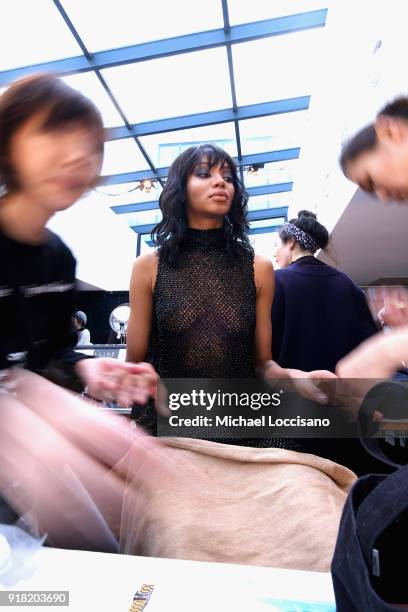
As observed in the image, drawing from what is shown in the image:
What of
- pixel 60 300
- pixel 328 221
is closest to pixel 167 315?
pixel 60 300

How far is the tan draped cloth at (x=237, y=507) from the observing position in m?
0.56

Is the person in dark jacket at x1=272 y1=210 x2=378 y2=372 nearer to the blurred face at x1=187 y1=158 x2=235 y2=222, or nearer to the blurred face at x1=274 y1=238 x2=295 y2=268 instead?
the blurred face at x1=274 y1=238 x2=295 y2=268

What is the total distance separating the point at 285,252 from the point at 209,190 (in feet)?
Answer: 1.56

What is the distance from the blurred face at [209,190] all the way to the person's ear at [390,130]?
474 millimetres

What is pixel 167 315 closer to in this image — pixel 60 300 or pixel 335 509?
pixel 60 300

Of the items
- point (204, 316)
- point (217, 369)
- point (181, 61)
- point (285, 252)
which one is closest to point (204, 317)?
point (204, 316)

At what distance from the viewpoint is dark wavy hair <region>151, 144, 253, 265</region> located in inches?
35.9

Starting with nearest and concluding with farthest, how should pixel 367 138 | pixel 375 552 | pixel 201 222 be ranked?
pixel 375 552 < pixel 367 138 < pixel 201 222

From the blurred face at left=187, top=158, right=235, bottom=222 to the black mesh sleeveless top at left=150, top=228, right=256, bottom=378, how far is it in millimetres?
85

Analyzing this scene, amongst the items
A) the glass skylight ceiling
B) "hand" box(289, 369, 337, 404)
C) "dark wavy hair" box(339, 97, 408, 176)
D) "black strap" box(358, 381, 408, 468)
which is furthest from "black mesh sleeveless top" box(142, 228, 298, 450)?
the glass skylight ceiling

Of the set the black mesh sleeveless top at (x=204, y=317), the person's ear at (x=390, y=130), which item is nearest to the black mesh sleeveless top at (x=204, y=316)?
the black mesh sleeveless top at (x=204, y=317)

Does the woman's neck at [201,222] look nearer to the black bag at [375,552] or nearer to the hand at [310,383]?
the hand at [310,383]

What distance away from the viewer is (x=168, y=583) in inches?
17.2

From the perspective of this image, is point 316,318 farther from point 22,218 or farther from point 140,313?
point 22,218
